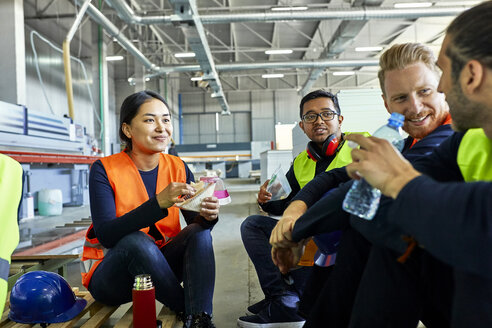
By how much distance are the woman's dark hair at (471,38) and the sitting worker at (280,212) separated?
0.81m

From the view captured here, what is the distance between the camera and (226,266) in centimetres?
304

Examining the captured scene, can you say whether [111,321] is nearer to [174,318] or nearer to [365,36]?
[174,318]

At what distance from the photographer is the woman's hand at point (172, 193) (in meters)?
1.54

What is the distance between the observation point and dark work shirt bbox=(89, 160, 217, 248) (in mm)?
1574

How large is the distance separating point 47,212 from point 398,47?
5845 millimetres

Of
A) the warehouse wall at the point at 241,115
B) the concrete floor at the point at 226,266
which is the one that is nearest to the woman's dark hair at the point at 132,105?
the concrete floor at the point at 226,266

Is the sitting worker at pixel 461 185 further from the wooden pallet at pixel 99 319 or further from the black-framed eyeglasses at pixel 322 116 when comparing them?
the black-framed eyeglasses at pixel 322 116

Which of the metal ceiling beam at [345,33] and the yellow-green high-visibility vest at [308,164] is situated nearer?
the yellow-green high-visibility vest at [308,164]

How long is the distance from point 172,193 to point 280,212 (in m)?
0.88

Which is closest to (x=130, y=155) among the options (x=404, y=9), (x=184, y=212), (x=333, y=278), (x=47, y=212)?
(x=184, y=212)

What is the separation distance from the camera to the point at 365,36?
1380cm

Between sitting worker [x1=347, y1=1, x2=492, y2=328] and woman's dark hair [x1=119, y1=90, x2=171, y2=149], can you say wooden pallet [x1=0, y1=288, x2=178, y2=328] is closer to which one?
woman's dark hair [x1=119, y1=90, x2=171, y2=149]

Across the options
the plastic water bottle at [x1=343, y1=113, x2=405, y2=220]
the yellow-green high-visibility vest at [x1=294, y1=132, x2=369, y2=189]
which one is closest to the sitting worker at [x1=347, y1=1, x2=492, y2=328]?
the plastic water bottle at [x1=343, y1=113, x2=405, y2=220]

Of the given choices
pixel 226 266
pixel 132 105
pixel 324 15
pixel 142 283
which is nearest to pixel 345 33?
pixel 324 15
